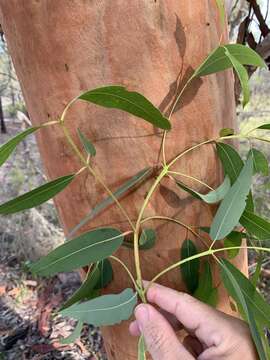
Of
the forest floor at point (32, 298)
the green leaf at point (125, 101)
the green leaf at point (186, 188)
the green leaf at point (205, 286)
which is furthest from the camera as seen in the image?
the forest floor at point (32, 298)

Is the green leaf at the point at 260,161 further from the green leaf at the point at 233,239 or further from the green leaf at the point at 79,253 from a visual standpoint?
the green leaf at the point at 79,253

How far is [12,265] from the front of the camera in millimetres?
2352

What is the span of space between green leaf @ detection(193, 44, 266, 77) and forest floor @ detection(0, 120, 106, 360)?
3.92 ft

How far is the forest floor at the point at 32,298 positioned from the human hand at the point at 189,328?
2.91 ft

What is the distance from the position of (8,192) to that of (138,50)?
270 cm

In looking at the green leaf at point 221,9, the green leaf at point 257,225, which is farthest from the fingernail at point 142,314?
the green leaf at point 221,9

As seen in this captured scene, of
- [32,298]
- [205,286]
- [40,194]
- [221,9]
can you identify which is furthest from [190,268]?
[32,298]

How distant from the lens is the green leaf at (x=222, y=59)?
498mm

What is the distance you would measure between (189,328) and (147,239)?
7.6 inches

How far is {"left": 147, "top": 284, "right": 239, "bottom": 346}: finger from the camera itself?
2.02 feet

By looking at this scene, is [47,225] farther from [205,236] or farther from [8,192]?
[205,236]

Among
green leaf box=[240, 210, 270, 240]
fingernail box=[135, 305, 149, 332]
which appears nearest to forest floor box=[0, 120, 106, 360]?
fingernail box=[135, 305, 149, 332]

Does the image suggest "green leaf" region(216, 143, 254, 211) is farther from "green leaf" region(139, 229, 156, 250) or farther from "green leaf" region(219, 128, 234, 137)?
"green leaf" region(139, 229, 156, 250)

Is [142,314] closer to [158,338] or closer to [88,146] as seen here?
[158,338]
